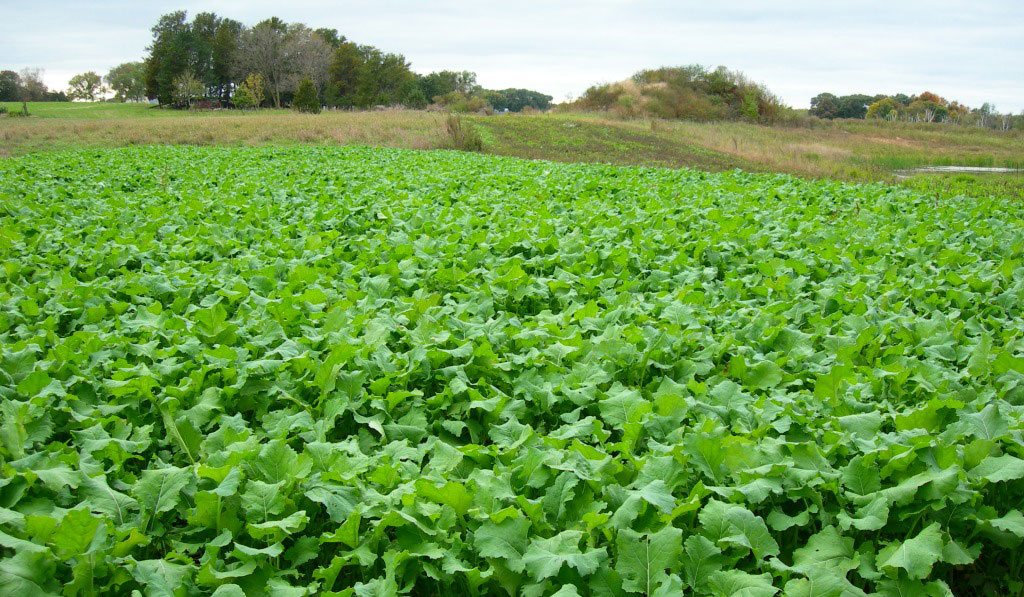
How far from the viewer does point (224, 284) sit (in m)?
5.48

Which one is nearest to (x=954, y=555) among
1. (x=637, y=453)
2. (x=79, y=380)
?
(x=637, y=453)

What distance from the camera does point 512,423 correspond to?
3141mm

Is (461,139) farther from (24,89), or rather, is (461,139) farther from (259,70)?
(24,89)

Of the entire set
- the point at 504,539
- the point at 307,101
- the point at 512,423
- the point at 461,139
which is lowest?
the point at 504,539

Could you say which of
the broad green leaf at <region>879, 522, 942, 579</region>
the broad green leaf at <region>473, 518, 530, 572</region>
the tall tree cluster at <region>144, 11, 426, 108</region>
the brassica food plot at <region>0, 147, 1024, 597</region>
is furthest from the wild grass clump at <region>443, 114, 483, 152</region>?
the tall tree cluster at <region>144, 11, 426, 108</region>

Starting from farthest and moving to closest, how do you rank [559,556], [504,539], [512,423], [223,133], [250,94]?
[250,94] < [223,133] < [512,423] < [504,539] < [559,556]

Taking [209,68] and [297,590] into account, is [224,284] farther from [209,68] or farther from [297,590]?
[209,68]

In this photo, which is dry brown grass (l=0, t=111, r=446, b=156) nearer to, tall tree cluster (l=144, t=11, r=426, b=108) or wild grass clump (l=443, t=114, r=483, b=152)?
wild grass clump (l=443, t=114, r=483, b=152)

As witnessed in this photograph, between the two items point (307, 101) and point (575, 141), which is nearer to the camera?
point (575, 141)

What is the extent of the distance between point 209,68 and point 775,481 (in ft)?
246

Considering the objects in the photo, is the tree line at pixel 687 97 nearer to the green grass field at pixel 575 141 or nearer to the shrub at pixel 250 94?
the green grass field at pixel 575 141

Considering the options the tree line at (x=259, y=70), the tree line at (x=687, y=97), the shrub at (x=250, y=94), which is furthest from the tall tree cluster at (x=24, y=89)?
the tree line at (x=687, y=97)

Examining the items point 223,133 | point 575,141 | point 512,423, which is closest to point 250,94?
point 223,133

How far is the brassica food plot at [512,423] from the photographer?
2.30 meters
